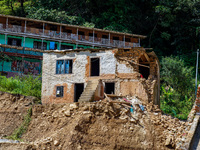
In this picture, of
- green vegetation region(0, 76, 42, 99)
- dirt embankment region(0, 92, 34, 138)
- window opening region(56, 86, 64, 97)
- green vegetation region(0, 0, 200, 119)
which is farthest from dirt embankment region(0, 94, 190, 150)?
green vegetation region(0, 0, 200, 119)

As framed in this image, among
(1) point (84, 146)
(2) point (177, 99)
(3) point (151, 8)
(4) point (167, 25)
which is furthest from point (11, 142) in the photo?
(3) point (151, 8)

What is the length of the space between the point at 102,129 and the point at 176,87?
16.9 meters

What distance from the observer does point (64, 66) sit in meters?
25.9

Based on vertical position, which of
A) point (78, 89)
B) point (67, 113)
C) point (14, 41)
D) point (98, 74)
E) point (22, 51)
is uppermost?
point (14, 41)

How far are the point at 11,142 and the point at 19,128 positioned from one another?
196cm

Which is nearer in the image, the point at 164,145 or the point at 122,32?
the point at 164,145

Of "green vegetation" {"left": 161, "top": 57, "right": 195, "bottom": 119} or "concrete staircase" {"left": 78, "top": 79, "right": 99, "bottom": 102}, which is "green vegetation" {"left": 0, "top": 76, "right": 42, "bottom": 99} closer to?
"concrete staircase" {"left": 78, "top": 79, "right": 99, "bottom": 102}

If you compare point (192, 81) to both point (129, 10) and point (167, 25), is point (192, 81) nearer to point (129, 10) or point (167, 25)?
point (167, 25)

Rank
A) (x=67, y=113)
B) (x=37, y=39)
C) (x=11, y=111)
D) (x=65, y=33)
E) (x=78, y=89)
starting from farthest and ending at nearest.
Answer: (x=65, y=33), (x=37, y=39), (x=78, y=89), (x=11, y=111), (x=67, y=113)

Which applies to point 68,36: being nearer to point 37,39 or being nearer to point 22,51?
point 37,39

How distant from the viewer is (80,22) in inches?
1662

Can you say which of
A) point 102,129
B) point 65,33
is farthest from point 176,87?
point 102,129

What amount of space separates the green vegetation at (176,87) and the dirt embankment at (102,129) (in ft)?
34.8

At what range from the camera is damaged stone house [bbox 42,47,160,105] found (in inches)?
945
